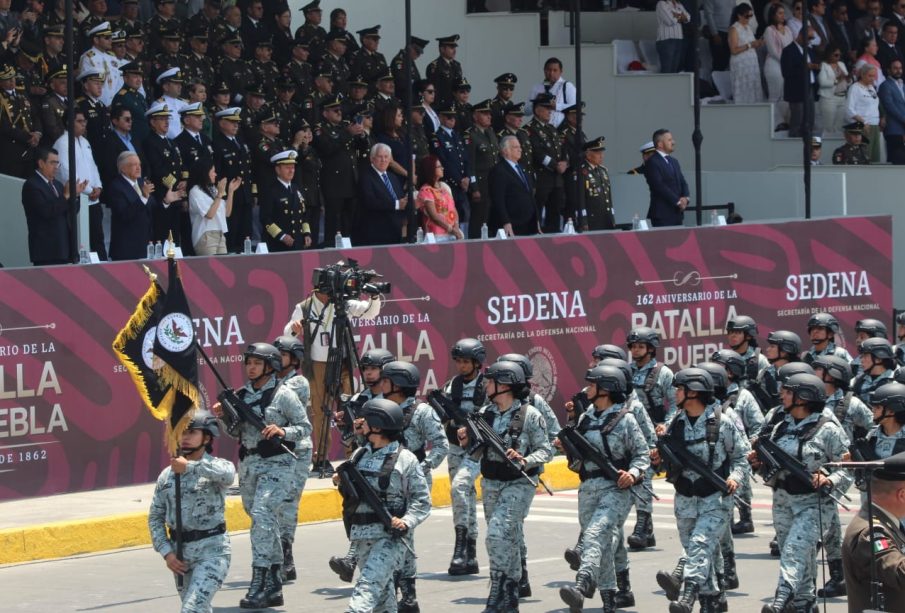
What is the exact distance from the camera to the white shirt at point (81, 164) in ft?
64.2

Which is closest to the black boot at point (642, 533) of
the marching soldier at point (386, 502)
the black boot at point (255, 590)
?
the black boot at point (255, 590)

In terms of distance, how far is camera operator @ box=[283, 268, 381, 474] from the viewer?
17.9m

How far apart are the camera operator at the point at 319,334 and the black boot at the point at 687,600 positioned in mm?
5736

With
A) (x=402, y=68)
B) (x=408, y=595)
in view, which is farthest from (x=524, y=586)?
(x=402, y=68)

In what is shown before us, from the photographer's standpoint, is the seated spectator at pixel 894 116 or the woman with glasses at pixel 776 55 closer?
the seated spectator at pixel 894 116

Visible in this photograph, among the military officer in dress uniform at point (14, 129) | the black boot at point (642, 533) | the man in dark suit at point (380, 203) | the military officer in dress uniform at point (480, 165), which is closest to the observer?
the black boot at point (642, 533)

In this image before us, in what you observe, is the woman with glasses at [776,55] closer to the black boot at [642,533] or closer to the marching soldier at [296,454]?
the black boot at [642,533]

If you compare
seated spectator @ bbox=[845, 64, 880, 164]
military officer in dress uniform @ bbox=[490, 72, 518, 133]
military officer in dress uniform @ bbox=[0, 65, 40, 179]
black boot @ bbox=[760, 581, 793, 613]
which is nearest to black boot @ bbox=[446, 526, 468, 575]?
black boot @ bbox=[760, 581, 793, 613]

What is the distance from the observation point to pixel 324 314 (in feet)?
59.8

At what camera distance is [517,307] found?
68.0ft

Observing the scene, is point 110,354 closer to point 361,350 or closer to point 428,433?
point 361,350

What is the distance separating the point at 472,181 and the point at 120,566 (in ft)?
30.9

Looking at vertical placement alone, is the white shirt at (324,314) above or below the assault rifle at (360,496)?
above

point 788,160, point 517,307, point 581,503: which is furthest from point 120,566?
point 788,160
